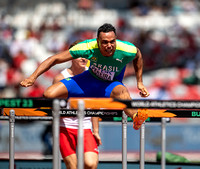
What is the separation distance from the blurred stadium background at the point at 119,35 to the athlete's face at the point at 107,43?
6.99 metres

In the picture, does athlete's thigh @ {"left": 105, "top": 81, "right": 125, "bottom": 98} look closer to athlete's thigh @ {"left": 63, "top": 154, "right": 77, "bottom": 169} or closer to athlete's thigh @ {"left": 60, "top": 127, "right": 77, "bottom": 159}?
athlete's thigh @ {"left": 60, "top": 127, "right": 77, "bottom": 159}

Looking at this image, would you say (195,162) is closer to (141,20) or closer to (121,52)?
(121,52)

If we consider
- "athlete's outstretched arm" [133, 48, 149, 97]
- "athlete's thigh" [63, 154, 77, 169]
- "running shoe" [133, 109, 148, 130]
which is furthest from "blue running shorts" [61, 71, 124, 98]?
"athlete's thigh" [63, 154, 77, 169]

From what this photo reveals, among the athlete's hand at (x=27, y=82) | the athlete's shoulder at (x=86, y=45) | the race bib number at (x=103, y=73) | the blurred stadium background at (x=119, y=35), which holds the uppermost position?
the blurred stadium background at (x=119, y=35)

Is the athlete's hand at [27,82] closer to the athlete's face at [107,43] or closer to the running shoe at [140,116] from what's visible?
the athlete's face at [107,43]

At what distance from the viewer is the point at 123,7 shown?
1611 cm

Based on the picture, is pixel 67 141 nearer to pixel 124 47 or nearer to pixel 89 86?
pixel 89 86

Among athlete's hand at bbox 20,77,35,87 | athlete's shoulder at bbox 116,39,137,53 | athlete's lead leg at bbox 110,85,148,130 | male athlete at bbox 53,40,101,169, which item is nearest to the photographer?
athlete's hand at bbox 20,77,35,87

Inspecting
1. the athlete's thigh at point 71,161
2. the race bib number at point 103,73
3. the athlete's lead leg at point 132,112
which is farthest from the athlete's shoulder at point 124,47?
the athlete's thigh at point 71,161

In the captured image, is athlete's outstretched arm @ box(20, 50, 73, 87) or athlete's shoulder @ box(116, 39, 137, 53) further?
athlete's shoulder @ box(116, 39, 137, 53)

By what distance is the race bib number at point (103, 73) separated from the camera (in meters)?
4.72

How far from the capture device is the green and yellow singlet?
14.9 feet

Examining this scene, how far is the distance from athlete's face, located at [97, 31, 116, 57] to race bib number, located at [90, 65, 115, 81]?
23 centimetres

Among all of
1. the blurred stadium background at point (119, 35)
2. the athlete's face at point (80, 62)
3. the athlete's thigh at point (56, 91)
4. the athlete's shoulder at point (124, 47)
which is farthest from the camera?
the blurred stadium background at point (119, 35)
